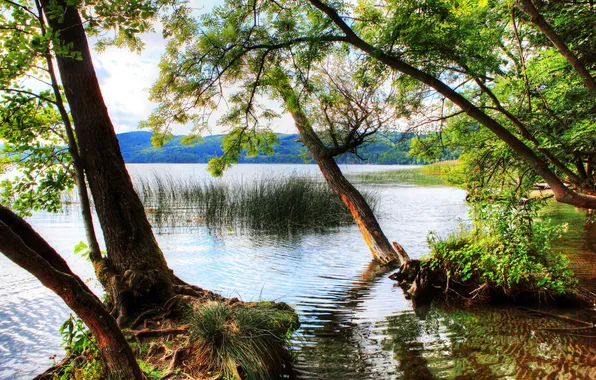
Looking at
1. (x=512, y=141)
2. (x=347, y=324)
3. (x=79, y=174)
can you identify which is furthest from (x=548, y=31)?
(x=79, y=174)

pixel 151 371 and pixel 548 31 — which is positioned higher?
pixel 548 31

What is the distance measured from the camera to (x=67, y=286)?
81.0 inches

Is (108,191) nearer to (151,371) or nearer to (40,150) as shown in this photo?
(40,150)

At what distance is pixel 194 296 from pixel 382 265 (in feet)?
15.6

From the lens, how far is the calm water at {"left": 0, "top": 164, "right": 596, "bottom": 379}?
11.9ft

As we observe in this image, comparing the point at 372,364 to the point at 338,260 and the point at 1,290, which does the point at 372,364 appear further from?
the point at 1,290

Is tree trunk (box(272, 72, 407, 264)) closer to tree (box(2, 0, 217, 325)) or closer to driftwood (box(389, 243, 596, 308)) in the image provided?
driftwood (box(389, 243, 596, 308))

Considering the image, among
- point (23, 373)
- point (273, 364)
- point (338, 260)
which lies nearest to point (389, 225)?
point (338, 260)

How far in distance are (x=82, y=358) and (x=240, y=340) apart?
125cm

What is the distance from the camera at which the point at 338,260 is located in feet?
27.5

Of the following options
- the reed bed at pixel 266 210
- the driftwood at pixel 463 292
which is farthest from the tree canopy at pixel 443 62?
the reed bed at pixel 266 210

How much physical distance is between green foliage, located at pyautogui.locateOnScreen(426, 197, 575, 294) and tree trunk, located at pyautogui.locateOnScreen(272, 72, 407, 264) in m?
2.40

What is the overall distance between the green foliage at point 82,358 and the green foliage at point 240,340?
2.46 feet

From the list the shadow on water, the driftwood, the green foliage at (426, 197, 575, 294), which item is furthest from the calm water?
the green foliage at (426, 197, 575, 294)
